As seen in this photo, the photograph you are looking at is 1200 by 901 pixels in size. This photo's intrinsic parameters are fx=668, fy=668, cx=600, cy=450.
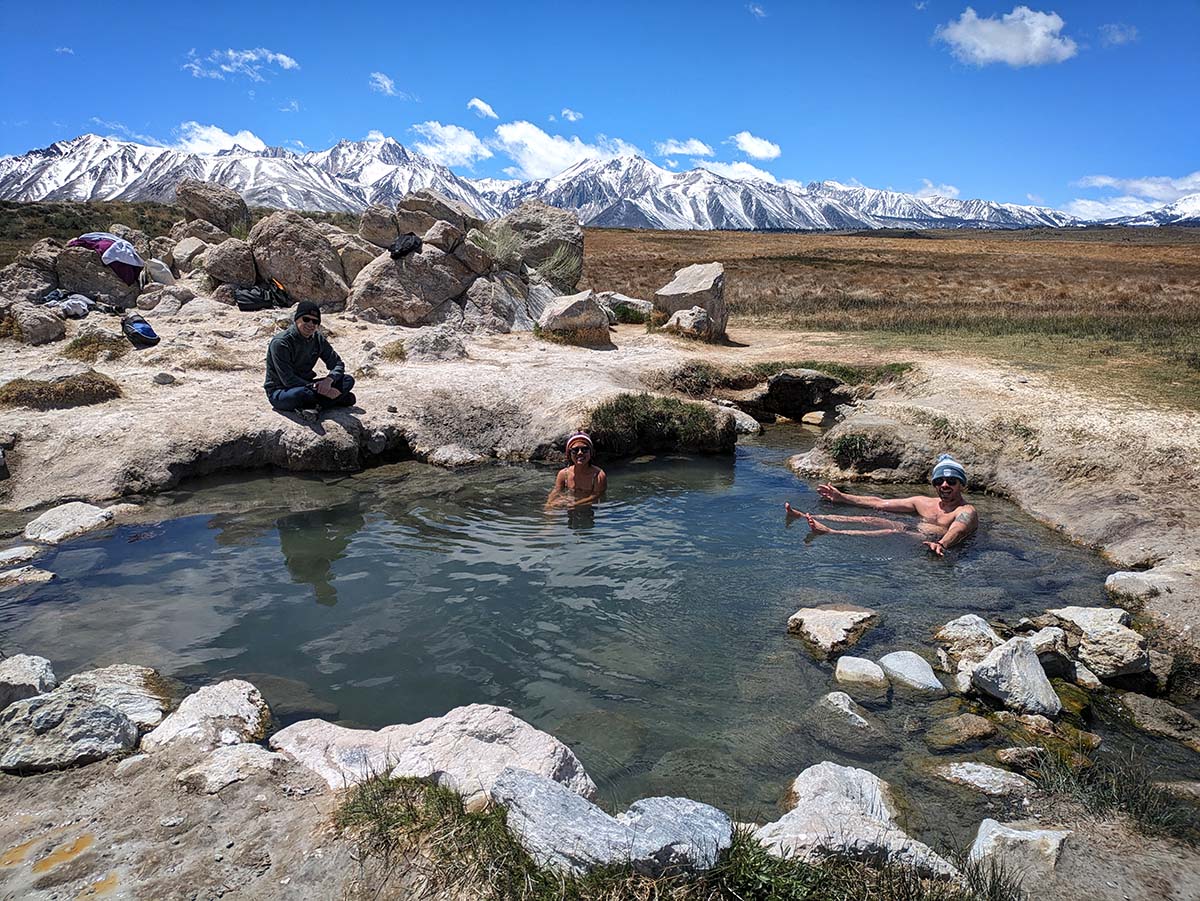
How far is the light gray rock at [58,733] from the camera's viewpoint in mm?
3477

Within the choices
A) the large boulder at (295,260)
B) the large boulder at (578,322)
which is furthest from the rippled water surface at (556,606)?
the large boulder at (295,260)

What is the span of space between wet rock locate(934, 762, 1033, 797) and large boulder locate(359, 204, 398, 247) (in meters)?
20.2

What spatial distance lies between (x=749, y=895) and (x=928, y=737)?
97.6 inches

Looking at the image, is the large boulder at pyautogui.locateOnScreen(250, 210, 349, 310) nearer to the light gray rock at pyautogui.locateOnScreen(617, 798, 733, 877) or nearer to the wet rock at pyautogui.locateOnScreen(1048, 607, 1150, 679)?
the light gray rock at pyautogui.locateOnScreen(617, 798, 733, 877)

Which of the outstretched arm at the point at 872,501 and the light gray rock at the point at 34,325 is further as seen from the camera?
the light gray rock at the point at 34,325

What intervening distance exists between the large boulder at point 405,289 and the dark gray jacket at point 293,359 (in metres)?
6.23

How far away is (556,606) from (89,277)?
15222mm

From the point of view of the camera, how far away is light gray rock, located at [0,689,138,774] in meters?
3.48

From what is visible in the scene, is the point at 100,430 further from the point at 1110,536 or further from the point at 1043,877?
the point at 1110,536

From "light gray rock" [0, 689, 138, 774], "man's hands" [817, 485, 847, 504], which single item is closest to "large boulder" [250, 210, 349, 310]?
"man's hands" [817, 485, 847, 504]

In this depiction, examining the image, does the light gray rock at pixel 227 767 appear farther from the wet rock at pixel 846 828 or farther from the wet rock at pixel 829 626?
the wet rock at pixel 829 626

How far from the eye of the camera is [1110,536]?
7.56 meters

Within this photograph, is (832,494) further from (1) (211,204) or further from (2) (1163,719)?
(1) (211,204)

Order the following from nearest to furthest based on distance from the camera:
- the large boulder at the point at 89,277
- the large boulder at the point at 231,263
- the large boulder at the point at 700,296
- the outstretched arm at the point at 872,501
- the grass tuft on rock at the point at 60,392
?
the outstretched arm at the point at 872,501
the grass tuft on rock at the point at 60,392
the large boulder at the point at 89,277
the large boulder at the point at 231,263
the large boulder at the point at 700,296
